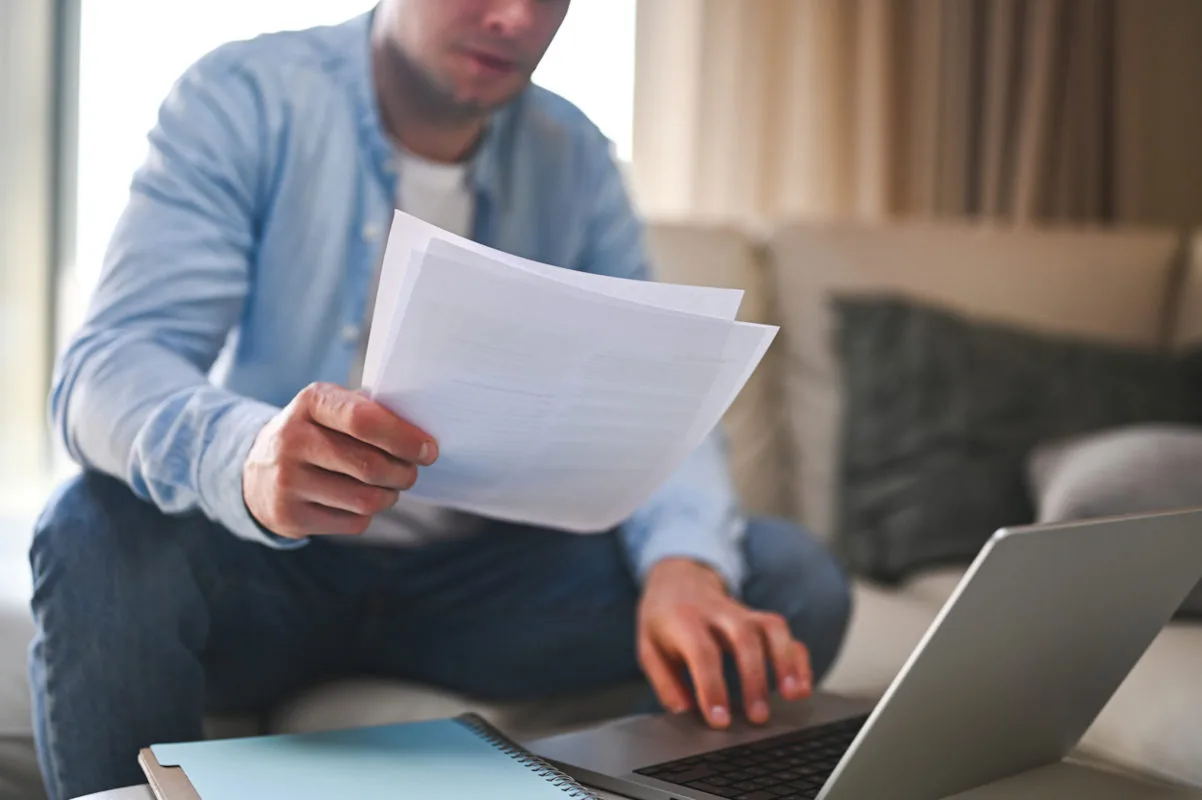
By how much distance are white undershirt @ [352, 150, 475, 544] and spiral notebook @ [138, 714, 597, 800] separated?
1.13ft

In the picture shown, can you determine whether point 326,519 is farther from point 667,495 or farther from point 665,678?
point 667,495

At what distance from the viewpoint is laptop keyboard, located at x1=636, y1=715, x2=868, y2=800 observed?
63 centimetres

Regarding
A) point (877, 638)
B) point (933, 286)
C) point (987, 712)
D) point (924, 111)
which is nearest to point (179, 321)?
point (987, 712)

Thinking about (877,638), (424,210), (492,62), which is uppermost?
(492,62)

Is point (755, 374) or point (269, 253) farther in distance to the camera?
point (755, 374)

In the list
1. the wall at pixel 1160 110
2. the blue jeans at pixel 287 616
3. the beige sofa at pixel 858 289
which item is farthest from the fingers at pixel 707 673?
the wall at pixel 1160 110

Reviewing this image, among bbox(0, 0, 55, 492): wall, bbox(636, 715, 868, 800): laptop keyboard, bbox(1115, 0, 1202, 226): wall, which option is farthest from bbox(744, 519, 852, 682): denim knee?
bbox(1115, 0, 1202, 226): wall

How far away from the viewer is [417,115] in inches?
38.5

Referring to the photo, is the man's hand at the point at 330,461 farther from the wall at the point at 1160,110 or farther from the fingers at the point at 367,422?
the wall at the point at 1160,110

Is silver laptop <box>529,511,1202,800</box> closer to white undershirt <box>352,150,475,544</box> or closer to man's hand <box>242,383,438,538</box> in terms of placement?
man's hand <box>242,383,438,538</box>

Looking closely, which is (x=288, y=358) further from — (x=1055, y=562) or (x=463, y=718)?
(x=1055, y=562)

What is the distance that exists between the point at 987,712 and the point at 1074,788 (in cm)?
11

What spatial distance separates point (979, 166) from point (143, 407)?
7.25ft

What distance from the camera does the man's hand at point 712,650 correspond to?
792 millimetres
